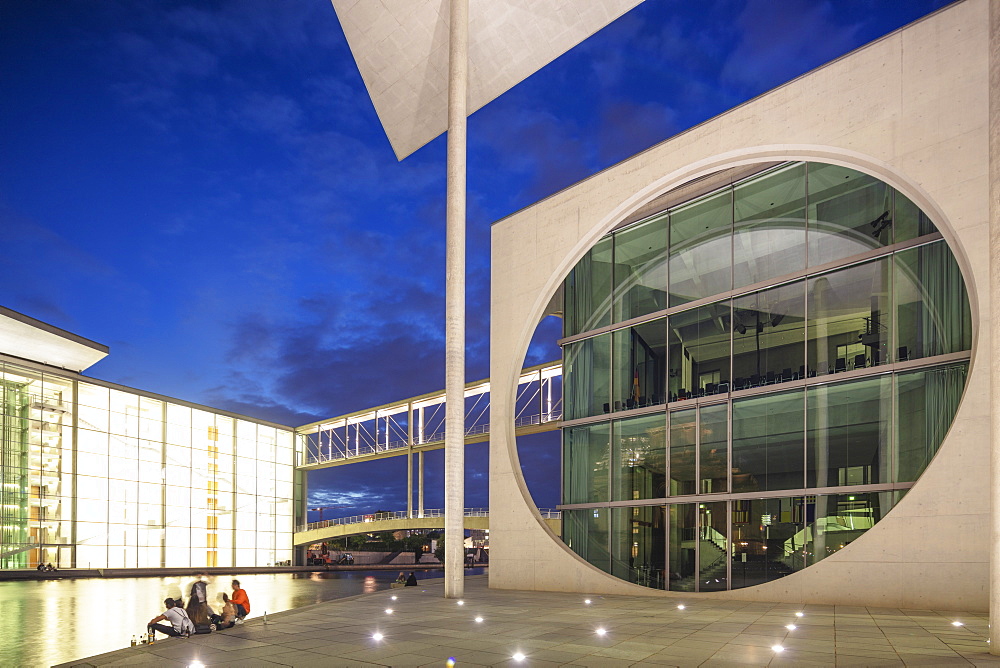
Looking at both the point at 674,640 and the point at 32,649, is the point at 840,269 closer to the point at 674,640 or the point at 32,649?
the point at 674,640

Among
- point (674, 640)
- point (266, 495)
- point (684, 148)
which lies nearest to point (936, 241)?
point (684, 148)

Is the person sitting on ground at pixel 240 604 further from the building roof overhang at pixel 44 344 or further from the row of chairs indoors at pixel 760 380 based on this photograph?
the building roof overhang at pixel 44 344

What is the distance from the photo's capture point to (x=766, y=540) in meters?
15.5

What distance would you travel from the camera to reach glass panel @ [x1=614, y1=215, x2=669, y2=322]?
62.3ft

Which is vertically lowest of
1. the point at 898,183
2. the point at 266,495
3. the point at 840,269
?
the point at 266,495

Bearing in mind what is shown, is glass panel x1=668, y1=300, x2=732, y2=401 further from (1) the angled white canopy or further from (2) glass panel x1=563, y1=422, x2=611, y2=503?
(1) the angled white canopy

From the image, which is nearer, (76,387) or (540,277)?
(540,277)

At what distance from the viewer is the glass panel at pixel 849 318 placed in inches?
582

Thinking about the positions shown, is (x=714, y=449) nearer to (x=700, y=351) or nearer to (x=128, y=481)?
(x=700, y=351)

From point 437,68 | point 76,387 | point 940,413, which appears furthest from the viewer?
point 76,387

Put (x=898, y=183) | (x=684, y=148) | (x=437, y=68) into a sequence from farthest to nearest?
1. (x=437, y=68)
2. (x=684, y=148)
3. (x=898, y=183)

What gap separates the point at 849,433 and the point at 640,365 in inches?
217

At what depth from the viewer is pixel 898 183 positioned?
14578 millimetres

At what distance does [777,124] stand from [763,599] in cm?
999
